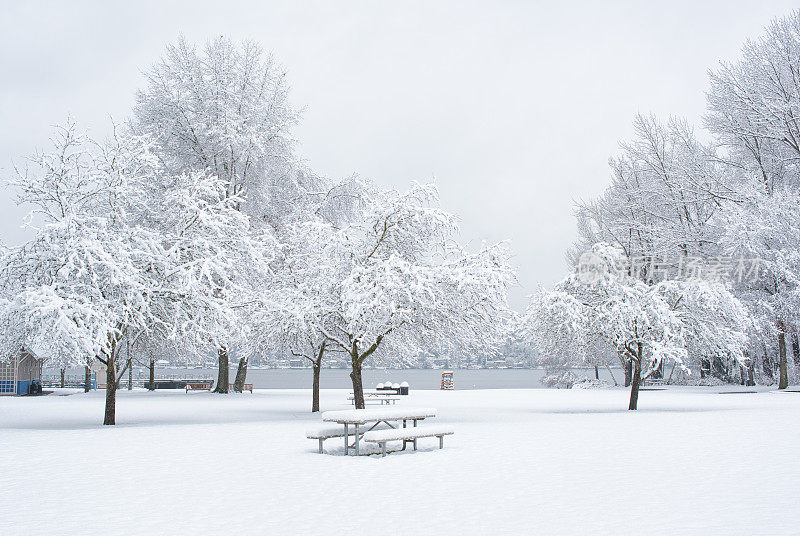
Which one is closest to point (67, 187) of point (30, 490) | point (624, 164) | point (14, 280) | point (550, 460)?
point (14, 280)

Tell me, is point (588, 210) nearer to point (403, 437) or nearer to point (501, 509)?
point (403, 437)

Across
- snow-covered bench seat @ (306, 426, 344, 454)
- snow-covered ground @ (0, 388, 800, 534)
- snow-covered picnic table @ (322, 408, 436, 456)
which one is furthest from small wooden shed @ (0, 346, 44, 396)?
snow-covered picnic table @ (322, 408, 436, 456)

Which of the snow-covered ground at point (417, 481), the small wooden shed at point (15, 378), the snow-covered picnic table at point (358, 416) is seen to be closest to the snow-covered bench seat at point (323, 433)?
the snow-covered picnic table at point (358, 416)

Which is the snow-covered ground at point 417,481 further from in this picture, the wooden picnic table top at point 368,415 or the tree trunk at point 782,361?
the tree trunk at point 782,361

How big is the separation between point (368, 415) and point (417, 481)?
3423mm

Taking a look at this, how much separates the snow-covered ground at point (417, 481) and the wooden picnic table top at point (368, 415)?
2.37 ft

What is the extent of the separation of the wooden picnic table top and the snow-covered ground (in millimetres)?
723

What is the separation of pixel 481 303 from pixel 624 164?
110ft

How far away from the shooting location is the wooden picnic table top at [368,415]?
13172 millimetres

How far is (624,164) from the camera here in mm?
49844

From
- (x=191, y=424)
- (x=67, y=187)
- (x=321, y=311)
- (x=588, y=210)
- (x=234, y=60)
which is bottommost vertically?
(x=191, y=424)

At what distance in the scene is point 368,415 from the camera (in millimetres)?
13445

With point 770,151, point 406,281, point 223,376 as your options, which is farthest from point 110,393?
point 770,151

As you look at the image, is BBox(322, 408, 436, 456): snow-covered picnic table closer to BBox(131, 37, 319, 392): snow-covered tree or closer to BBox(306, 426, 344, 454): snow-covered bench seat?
BBox(306, 426, 344, 454): snow-covered bench seat
